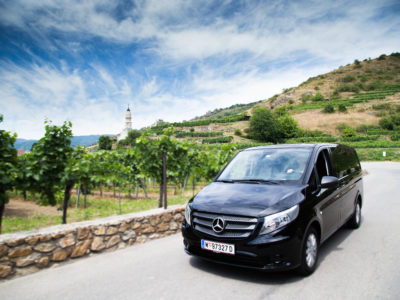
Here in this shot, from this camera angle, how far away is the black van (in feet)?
11.0

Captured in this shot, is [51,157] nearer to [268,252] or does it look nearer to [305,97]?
[268,252]

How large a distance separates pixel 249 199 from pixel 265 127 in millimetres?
80147

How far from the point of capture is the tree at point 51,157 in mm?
5789

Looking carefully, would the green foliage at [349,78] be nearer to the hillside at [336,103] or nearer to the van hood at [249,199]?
the hillside at [336,103]

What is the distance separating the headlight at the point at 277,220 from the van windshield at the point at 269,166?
861 mm

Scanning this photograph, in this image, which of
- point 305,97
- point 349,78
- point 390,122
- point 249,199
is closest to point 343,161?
point 249,199

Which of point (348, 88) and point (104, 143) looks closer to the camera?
point (348, 88)

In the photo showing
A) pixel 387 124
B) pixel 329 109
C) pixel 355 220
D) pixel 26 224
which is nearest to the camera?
pixel 355 220

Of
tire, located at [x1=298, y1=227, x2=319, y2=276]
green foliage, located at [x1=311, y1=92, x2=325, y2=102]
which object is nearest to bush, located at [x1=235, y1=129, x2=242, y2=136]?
green foliage, located at [x1=311, y1=92, x2=325, y2=102]

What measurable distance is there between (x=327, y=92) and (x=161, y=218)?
11930 cm

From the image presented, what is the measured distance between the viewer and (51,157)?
22.1 feet

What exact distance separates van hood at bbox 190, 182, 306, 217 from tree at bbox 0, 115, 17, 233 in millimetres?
3031

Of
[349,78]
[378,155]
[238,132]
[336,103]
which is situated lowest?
[378,155]

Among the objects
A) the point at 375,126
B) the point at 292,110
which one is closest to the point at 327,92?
the point at 292,110
